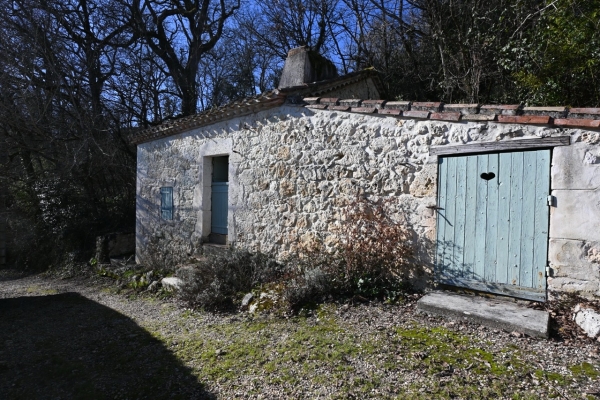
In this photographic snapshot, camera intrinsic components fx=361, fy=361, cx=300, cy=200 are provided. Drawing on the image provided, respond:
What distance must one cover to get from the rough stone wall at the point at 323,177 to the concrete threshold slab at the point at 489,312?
515 millimetres

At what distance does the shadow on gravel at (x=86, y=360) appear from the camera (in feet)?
11.0

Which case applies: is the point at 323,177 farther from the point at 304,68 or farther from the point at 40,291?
the point at 40,291

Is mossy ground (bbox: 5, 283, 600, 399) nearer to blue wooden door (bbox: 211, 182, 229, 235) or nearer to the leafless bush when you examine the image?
the leafless bush

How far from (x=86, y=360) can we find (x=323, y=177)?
379 centimetres

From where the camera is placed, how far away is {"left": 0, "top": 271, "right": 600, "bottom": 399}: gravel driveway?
9.02 ft

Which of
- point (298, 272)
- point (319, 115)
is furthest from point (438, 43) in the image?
point (298, 272)

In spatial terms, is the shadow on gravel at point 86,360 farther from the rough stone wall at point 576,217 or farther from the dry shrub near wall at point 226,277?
the rough stone wall at point 576,217

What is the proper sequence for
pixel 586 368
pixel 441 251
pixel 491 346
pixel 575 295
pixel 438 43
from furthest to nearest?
pixel 438 43, pixel 441 251, pixel 575 295, pixel 491 346, pixel 586 368

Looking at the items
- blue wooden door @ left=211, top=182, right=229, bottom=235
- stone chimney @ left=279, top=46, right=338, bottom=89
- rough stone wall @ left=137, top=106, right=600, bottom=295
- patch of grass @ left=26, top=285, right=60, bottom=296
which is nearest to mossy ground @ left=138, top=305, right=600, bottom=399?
rough stone wall @ left=137, top=106, right=600, bottom=295

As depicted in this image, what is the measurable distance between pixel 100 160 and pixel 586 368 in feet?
36.9

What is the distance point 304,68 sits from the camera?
6914mm

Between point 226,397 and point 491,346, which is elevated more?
point 491,346

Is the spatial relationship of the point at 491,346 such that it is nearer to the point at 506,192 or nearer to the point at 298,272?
the point at 506,192

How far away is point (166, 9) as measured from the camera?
40.9 ft
